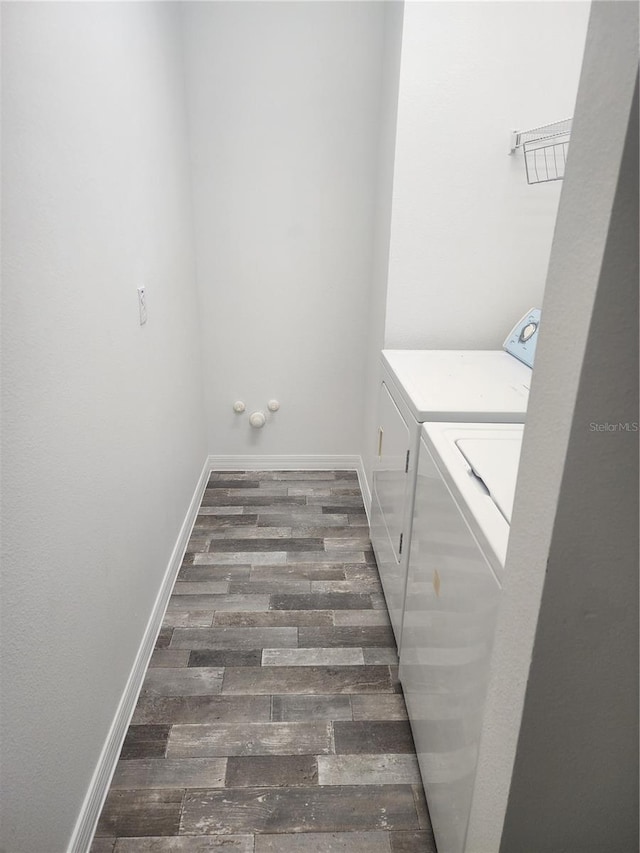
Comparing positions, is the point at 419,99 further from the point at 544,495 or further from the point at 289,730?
the point at 289,730

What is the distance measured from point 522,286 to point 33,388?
1.93 metres

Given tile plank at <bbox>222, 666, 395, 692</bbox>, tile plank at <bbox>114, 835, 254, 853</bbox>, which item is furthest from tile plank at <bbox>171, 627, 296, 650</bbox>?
tile plank at <bbox>114, 835, 254, 853</bbox>

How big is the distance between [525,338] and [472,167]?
27.4 inches

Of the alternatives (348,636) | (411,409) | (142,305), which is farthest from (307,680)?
(142,305)

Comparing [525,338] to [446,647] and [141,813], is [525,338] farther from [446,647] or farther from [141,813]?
[141,813]

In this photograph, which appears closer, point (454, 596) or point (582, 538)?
point (582, 538)

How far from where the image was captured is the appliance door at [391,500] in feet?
5.78

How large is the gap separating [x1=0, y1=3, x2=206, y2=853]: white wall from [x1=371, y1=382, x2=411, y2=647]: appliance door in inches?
33.1

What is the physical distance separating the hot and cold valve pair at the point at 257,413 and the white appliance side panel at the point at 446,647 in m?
1.58

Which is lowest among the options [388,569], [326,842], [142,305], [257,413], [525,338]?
[326,842]

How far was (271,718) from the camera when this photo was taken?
1634 millimetres

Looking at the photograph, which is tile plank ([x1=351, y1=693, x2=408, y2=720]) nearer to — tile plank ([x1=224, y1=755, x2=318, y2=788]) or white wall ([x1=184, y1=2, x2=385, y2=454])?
tile plank ([x1=224, y1=755, x2=318, y2=788])

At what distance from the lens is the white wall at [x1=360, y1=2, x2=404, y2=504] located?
84.9 inches

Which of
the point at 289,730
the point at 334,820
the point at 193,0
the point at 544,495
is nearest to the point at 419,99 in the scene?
the point at 193,0
